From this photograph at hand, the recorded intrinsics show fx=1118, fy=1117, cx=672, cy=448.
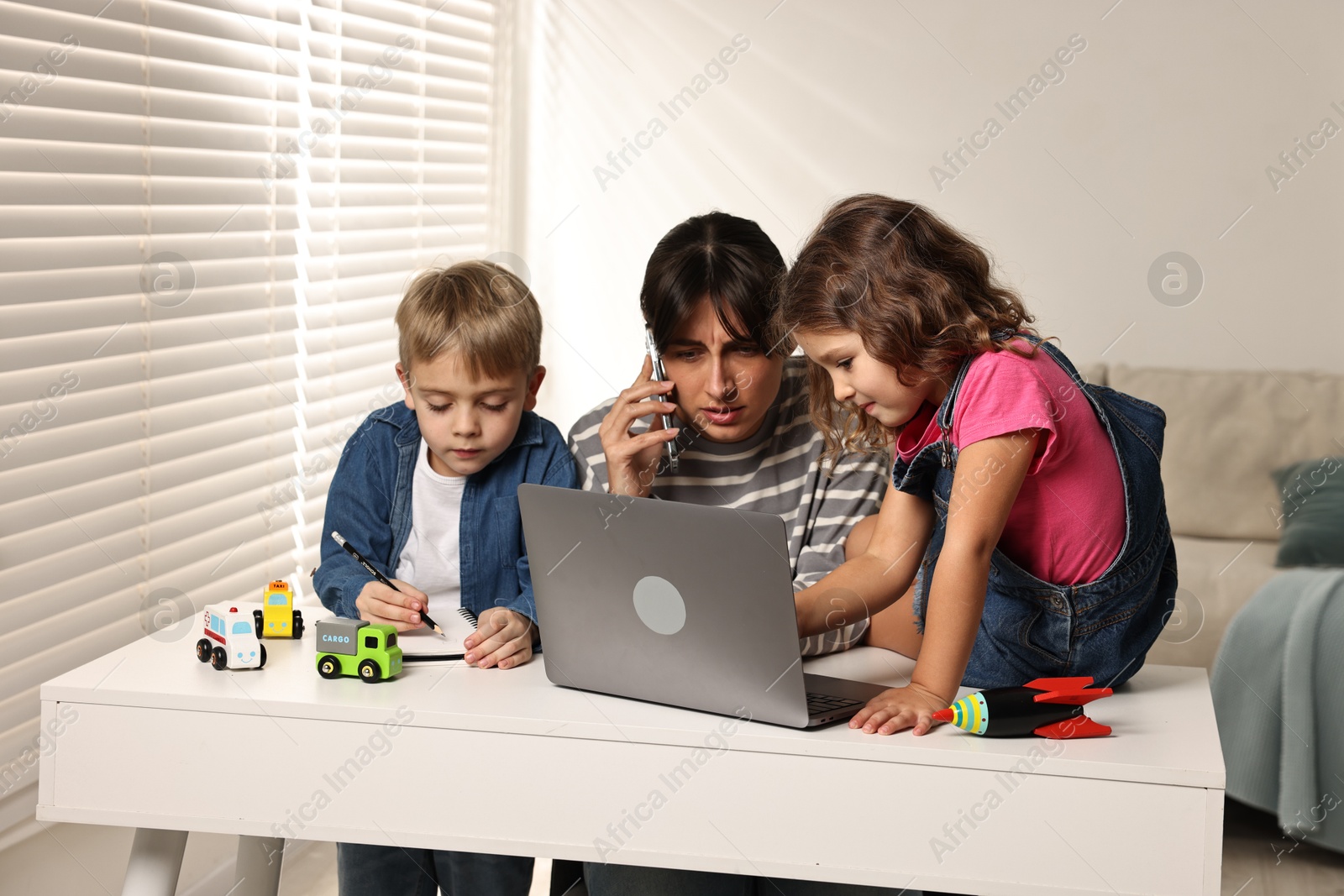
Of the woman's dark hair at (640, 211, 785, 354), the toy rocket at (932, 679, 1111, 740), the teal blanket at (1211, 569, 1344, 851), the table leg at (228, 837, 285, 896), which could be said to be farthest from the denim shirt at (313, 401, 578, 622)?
the teal blanket at (1211, 569, 1344, 851)

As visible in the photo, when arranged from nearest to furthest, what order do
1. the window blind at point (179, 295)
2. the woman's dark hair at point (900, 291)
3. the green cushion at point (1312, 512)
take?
the woman's dark hair at point (900, 291)
the window blind at point (179, 295)
the green cushion at point (1312, 512)

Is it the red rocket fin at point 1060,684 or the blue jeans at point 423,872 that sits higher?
the red rocket fin at point 1060,684

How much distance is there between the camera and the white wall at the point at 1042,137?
2826mm

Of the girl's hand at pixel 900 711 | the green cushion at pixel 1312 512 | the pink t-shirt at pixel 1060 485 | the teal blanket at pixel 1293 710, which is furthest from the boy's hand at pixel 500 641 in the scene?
the green cushion at pixel 1312 512

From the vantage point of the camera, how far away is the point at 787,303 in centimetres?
121

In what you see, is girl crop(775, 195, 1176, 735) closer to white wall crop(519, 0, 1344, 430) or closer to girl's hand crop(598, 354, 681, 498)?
girl's hand crop(598, 354, 681, 498)

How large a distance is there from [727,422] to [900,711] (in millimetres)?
534

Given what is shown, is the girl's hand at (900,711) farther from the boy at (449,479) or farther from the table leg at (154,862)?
the table leg at (154,862)

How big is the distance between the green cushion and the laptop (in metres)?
1.92

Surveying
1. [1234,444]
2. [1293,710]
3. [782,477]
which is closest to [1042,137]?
[1234,444]

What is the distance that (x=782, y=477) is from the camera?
1.51 metres

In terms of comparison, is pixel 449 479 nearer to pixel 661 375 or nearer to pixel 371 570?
pixel 371 570

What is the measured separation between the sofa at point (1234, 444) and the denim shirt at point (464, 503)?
1.83 m

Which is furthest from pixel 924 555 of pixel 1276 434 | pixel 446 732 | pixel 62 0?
pixel 1276 434
